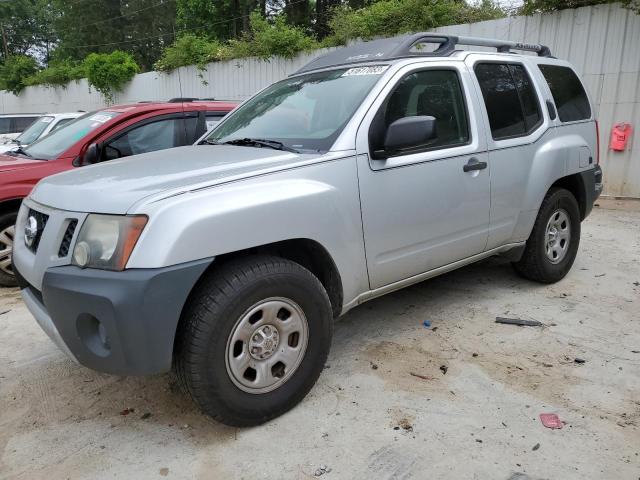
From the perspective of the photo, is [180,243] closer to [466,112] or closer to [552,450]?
[552,450]

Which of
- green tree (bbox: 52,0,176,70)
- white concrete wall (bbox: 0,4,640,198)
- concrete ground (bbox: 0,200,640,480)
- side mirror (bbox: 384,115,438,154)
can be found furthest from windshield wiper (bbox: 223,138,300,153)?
green tree (bbox: 52,0,176,70)

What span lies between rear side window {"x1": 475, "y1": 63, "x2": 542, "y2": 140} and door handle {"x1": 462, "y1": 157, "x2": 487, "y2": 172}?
304 mm

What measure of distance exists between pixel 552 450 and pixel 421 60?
2.38 meters

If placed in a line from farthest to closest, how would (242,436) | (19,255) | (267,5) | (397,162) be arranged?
(267,5) < (397,162) < (19,255) < (242,436)

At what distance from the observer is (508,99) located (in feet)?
12.8

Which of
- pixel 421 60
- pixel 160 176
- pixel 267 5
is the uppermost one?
pixel 267 5

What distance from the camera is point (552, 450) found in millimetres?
2400

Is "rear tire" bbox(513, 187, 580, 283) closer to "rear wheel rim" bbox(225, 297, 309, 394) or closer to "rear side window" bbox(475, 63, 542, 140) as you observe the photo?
"rear side window" bbox(475, 63, 542, 140)

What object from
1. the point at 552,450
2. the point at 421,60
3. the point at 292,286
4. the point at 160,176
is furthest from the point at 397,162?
the point at 552,450

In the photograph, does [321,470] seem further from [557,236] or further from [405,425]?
[557,236]

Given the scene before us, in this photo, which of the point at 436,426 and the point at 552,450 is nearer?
the point at 552,450

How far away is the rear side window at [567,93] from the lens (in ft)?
14.3

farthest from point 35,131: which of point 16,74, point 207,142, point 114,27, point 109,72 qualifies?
point 114,27

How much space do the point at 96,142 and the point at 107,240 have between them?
3.25 metres
